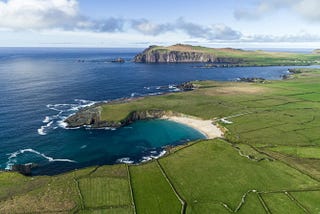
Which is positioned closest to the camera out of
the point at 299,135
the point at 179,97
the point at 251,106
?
the point at 299,135

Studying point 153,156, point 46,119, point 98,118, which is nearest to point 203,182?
point 153,156

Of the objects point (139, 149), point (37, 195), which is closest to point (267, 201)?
point (139, 149)

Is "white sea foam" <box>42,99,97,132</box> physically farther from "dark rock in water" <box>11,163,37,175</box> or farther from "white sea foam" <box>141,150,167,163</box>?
"white sea foam" <box>141,150,167,163</box>

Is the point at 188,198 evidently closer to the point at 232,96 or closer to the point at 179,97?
the point at 179,97

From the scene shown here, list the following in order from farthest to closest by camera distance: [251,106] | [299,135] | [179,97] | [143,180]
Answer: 1. [179,97]
2. [251,106]
3. [299,135]
4. [143,180]

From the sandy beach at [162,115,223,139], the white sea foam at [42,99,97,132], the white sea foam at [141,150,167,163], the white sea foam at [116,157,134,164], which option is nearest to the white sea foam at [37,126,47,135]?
the white sea foam at [42,99,97,132]

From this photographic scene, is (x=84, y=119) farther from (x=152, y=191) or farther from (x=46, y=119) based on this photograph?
(x=152, y=191)

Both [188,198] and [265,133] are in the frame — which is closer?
[188,198]

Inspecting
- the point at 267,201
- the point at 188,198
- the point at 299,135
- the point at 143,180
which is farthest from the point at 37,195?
the point at 299,135
